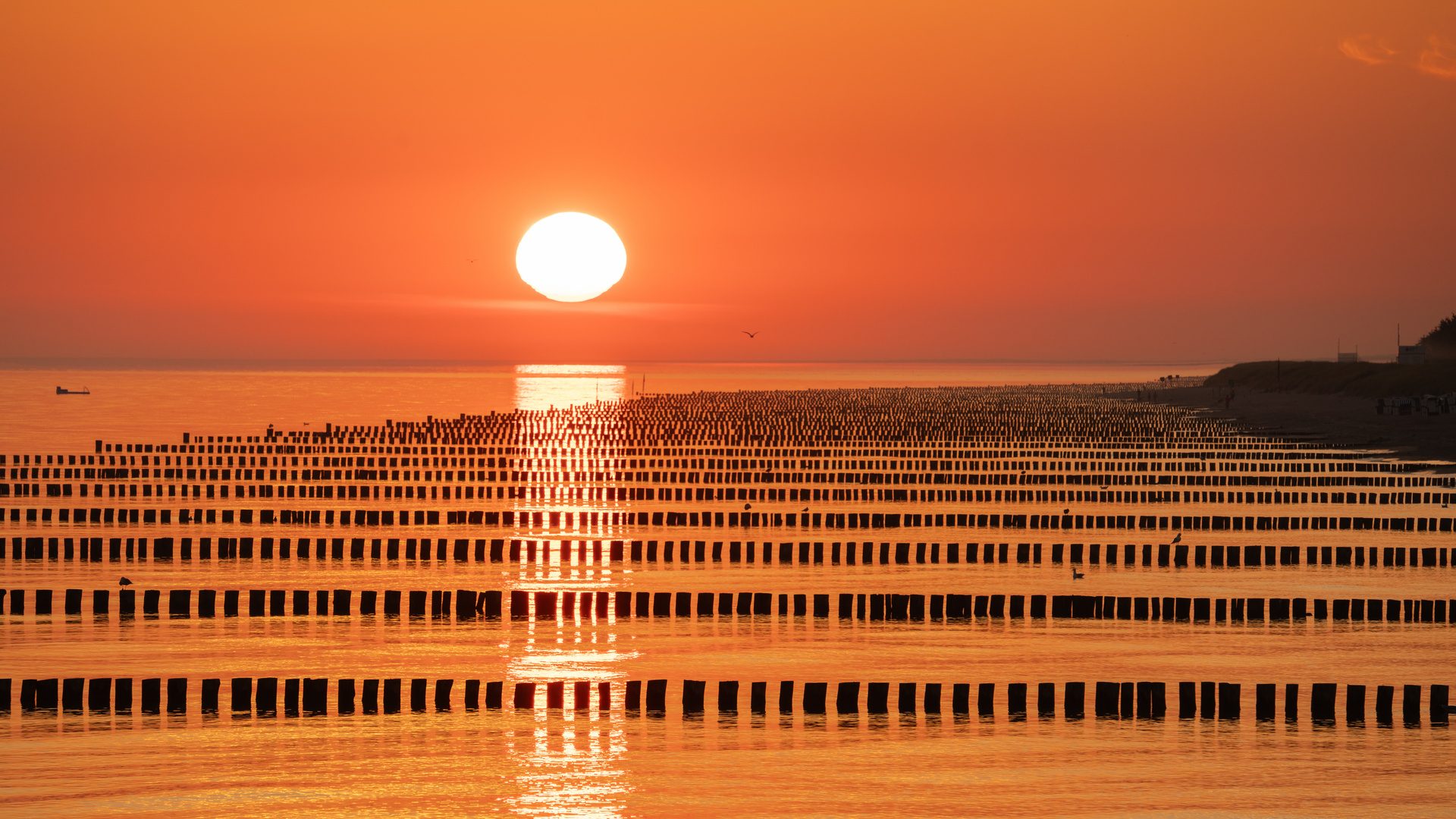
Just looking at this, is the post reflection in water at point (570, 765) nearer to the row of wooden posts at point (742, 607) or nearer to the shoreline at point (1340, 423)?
the row of wooden posts at point (742, 607)

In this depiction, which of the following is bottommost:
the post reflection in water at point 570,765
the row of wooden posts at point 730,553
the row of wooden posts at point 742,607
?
the post reflection in water at point 570,765

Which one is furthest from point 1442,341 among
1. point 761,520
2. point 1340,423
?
point 761,520

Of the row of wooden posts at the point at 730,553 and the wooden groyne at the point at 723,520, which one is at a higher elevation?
the wooden groyne at the point at 723,520

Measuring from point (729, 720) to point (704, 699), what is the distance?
0.86 meters

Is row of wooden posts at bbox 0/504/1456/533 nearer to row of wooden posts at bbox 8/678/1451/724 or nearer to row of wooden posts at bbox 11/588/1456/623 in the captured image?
row of wooden posts at bbox 11/588/1456/623

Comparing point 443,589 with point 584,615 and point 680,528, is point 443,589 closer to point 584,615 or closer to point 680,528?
point 584,615

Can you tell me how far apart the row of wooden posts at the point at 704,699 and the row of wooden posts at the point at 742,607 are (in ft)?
22.7

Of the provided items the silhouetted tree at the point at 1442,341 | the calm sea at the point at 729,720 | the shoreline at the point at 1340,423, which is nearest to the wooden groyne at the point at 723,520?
the calm sea at the point at 729,720

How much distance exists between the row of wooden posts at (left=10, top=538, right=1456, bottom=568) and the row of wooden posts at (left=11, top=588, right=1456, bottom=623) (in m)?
6.83

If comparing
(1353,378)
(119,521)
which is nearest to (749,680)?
(119,521)

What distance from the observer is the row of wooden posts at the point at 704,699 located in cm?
1930

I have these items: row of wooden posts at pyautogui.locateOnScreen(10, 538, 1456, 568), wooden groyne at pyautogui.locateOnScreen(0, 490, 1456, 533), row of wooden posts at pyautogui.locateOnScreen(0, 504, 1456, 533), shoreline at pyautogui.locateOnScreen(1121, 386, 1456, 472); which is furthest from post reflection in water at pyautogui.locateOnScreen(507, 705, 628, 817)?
shoreline at pyautogui.locateOnScreen(1121, 386, 1456, 472)

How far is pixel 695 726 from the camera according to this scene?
18.8m

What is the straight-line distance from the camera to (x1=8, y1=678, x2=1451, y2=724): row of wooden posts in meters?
19.3
